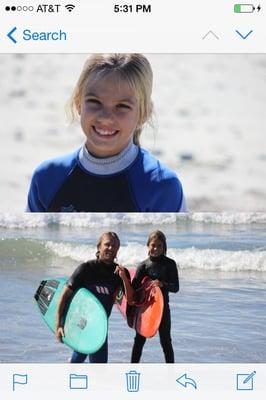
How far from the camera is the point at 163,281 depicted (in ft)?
5.96

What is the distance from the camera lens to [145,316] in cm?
181

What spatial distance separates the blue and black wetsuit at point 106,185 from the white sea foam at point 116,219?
0.02m

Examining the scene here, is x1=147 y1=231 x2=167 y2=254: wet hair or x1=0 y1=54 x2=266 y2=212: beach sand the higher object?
x1=0 y1=54 x2=266 y2=212: beach sand

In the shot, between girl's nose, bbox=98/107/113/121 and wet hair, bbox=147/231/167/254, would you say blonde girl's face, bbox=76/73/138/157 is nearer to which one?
girl's nose, bbox=98/107/113/121

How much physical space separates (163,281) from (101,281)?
0.20 m

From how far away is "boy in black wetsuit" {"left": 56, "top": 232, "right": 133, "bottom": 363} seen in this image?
5.94 feet
